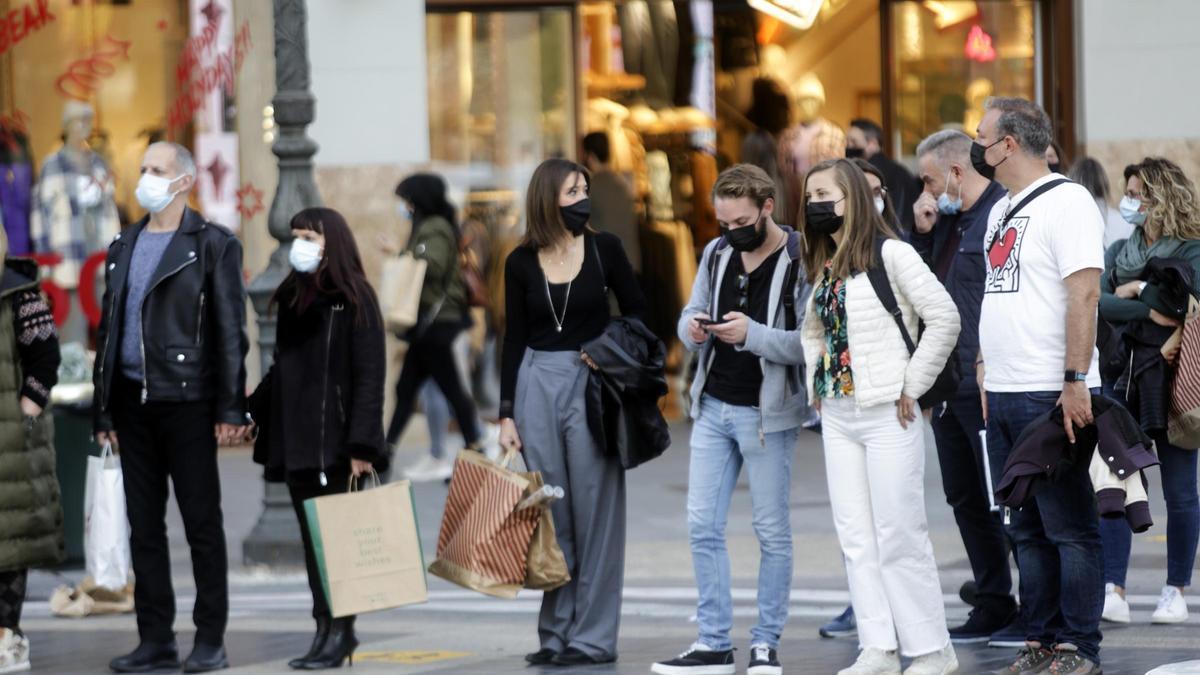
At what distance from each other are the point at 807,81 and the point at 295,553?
24.0 feet

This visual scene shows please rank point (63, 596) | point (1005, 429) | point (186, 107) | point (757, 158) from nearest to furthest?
point (1005, 429)
point (63, 596)
point (757, 158)
point (186, 107)

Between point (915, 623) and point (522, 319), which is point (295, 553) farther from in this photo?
point (915, 623)

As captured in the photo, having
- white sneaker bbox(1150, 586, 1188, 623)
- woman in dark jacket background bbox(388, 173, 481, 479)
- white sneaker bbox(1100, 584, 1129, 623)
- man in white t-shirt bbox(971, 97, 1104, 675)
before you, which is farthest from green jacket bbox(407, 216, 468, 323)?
man in white t-shirt bbox(971, 97, 1104, 675)

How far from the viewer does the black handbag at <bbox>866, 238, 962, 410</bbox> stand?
7043 millimetres

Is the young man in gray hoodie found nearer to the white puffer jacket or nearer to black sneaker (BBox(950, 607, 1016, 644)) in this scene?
the white puffer jacket

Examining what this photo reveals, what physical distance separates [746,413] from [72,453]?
450 cm

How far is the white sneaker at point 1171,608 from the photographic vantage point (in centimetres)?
821

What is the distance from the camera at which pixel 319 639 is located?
8031mm

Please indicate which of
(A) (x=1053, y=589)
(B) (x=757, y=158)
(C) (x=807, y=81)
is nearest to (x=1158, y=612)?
(A) (x=1053, y=589)

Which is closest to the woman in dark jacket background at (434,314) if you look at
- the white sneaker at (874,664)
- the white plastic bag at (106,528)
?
the white plastic bag at (106,528)

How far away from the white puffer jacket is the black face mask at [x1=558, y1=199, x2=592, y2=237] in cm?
128

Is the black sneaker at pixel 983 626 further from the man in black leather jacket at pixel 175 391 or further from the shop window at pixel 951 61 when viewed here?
the shop window at pixel 951 61

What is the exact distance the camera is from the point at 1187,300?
26.8 feet

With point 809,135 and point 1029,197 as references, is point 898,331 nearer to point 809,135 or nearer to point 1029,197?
point 1029,197
